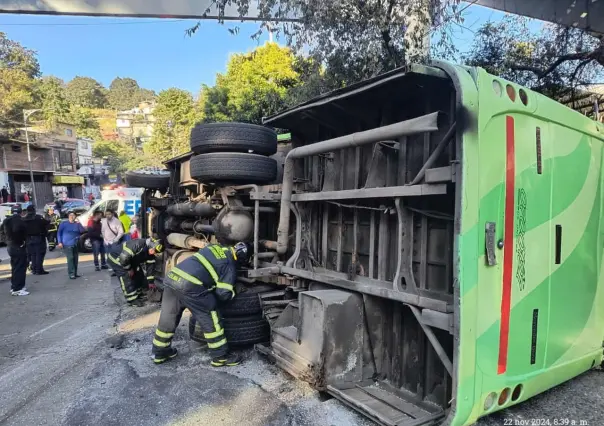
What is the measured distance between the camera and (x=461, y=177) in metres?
2.19

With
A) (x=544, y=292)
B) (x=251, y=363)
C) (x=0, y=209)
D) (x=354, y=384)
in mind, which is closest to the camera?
(x=544, y=292)

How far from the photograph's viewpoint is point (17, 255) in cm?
773

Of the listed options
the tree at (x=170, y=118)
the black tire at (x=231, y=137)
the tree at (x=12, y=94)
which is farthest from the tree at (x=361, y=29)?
the tree at (x=12, y=94)

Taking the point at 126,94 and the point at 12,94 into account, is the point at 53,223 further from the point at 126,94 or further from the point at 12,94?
the point at 126,94

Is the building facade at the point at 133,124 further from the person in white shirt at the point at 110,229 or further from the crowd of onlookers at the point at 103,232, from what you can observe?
the person in white shirt at the point at 110,229

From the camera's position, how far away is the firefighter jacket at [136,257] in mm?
6387

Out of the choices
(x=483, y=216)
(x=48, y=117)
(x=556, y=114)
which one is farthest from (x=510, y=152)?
(x=48, y=117)

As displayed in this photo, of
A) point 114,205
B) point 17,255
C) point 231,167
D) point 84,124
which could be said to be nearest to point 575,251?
point 231,167

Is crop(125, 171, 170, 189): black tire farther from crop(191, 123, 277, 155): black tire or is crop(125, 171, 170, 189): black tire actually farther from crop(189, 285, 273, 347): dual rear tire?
crop(189, 285, 273, 347): dual rear tire

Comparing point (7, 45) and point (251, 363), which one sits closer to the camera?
point (251, 363)

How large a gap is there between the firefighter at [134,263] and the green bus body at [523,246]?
499cm

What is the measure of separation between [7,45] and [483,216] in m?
39.1

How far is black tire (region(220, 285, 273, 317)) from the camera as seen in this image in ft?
13.6

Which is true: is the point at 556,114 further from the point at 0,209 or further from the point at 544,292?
the point at 0,209
